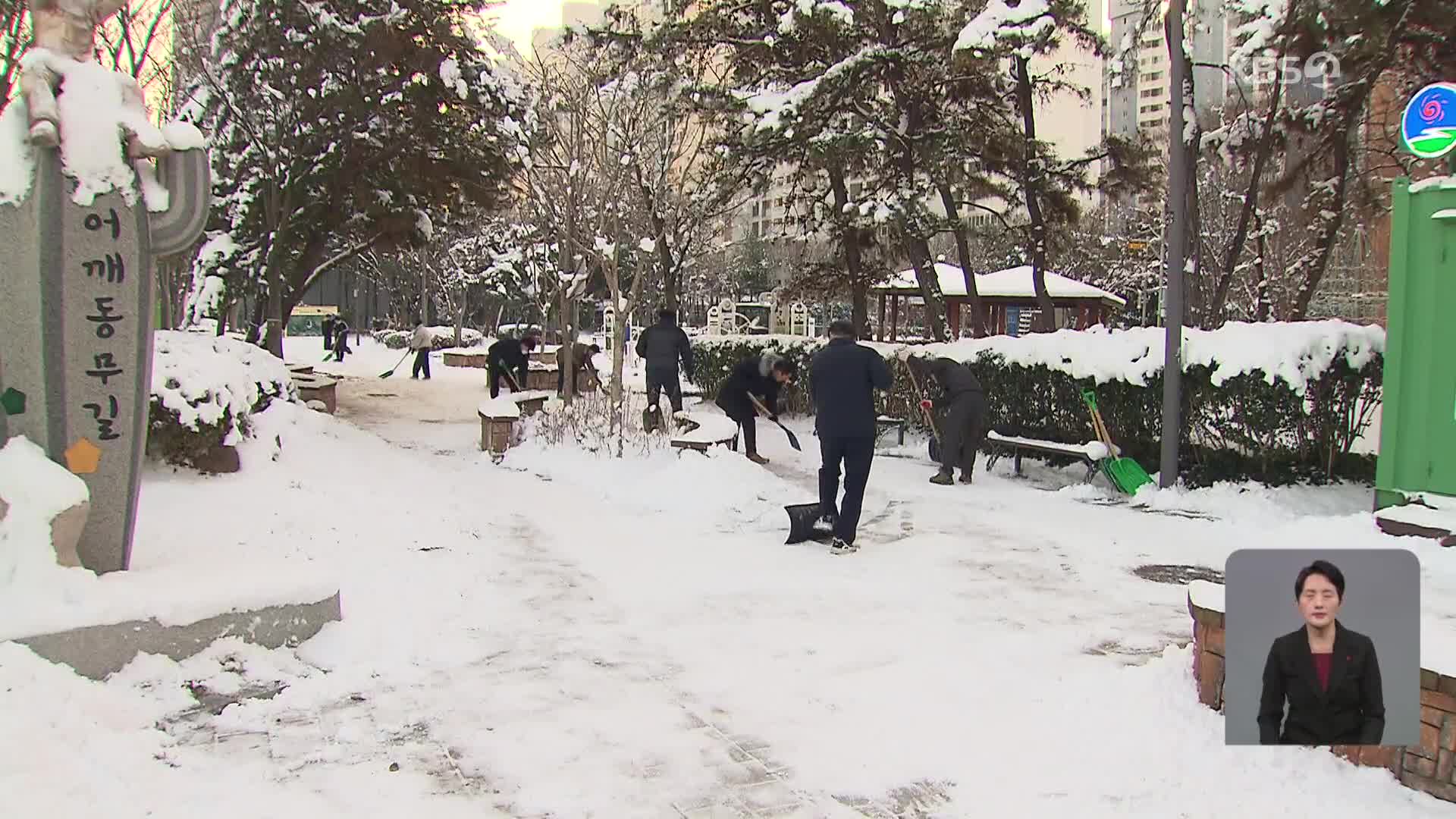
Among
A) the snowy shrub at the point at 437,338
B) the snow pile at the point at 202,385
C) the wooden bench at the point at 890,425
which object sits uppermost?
the snowy shrub at the point at 437,338

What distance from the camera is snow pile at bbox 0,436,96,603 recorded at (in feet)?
15.1

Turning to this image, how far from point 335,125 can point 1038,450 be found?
12077 mm

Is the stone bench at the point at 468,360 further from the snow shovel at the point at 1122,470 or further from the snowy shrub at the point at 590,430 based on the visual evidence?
the snow shovel at the point at 1122,470

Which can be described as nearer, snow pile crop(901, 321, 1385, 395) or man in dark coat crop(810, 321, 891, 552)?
man in dark coat crop(810, 321, 891, 552)

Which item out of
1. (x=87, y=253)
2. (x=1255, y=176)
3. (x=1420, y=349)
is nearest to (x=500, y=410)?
(x=87, y=253)

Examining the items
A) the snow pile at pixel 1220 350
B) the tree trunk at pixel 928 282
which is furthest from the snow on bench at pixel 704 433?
the tree trunk at pixel 928 282

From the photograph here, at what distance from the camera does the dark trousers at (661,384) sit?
41.7ft

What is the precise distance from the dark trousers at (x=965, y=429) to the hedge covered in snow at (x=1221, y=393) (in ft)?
3.48

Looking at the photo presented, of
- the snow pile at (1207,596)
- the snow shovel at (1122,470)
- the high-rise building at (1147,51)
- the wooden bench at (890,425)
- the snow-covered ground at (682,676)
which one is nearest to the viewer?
the snow-covered ground at (682,676)

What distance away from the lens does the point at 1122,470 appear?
994 centimetres

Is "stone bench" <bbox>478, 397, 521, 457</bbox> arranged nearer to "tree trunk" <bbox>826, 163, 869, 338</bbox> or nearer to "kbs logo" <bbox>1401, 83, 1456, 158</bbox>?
"tree trunk" <bbox>826, 163, 869, 338</bbox>

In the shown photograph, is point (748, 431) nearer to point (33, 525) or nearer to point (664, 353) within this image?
point (664, 353)

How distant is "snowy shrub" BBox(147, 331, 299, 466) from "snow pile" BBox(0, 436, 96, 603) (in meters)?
3.56

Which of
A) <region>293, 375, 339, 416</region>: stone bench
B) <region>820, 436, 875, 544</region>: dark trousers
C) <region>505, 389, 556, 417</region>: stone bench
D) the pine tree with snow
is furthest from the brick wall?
<region>293, 375, 339, 416</region>: stone bench
